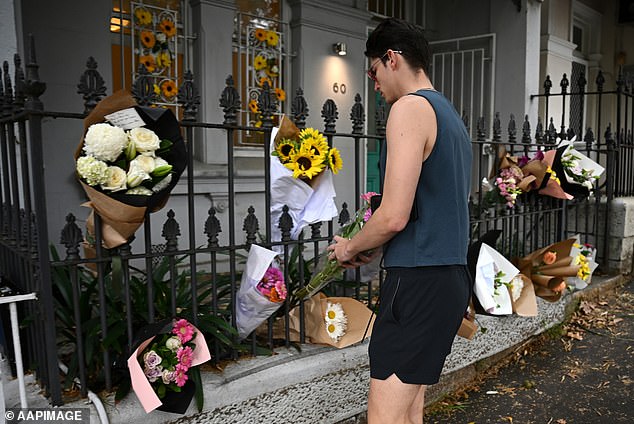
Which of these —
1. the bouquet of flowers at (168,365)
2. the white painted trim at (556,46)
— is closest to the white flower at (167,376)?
the bouquet of flowers at (168,365)

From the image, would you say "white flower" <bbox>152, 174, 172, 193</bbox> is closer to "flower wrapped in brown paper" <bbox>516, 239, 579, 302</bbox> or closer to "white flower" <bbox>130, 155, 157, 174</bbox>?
"white flower" <bbox>130, 155, 157, 174</bbox>

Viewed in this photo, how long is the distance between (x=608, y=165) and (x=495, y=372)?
9.96ft

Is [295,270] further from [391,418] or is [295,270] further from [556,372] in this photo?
[556,372]

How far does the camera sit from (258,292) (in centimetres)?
247

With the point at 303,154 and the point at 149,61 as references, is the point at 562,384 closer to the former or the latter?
the point at 303,154

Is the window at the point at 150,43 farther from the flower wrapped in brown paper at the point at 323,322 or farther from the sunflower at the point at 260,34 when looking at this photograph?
the flower wrapped in brown paper at the point at 323,322

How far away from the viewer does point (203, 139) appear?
215 inches

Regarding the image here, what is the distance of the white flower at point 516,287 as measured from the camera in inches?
140

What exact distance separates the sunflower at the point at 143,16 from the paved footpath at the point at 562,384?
14.1 ft

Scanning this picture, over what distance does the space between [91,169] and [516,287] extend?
2.86m

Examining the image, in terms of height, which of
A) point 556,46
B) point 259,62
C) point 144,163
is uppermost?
point 556,46

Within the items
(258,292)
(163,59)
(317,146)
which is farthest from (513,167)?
(163,59)

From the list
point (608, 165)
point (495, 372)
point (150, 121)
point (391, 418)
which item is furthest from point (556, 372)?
point (150, 121)

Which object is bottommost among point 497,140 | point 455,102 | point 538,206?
point 538,206
